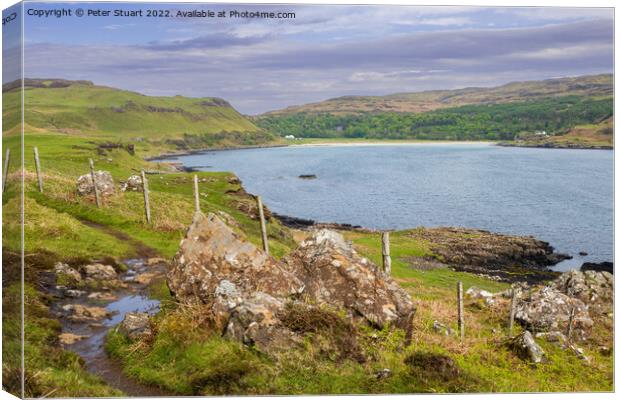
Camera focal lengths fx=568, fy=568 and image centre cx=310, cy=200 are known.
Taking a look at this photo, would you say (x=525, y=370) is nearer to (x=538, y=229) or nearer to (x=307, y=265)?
(x=307, y=265)

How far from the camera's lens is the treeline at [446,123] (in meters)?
51.1

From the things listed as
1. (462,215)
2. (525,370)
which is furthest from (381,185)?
(525,370)

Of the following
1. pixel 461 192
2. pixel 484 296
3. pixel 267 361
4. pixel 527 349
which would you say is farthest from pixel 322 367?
pixel 461 192

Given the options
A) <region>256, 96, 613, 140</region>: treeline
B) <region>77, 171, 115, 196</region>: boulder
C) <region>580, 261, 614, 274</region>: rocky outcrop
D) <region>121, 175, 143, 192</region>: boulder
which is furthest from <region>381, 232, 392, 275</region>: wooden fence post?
<region>580, 261, 614, 274</region>: rocky outcrop

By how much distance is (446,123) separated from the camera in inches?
6088

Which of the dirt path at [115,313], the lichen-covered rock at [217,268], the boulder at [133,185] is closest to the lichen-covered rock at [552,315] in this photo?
the lichen-covered rock at [217,268]

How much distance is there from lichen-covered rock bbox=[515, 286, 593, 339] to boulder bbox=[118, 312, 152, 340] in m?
12.1

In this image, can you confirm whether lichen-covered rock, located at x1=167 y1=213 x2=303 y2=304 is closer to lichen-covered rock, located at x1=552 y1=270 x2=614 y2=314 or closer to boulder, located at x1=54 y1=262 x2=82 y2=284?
boulder, located at x1=54 y1=262 x2=82 y2=284

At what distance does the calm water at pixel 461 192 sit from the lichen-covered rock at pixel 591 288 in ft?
11.4

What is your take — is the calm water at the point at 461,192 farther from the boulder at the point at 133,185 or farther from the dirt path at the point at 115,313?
the boulder at the point at 133,185

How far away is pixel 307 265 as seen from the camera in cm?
1345

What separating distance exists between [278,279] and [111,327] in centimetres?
427

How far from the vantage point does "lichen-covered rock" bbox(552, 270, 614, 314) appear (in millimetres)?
23208

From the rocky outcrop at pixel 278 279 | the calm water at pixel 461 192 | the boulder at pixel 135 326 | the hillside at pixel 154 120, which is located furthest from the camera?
the hillside at pixel 154 120
